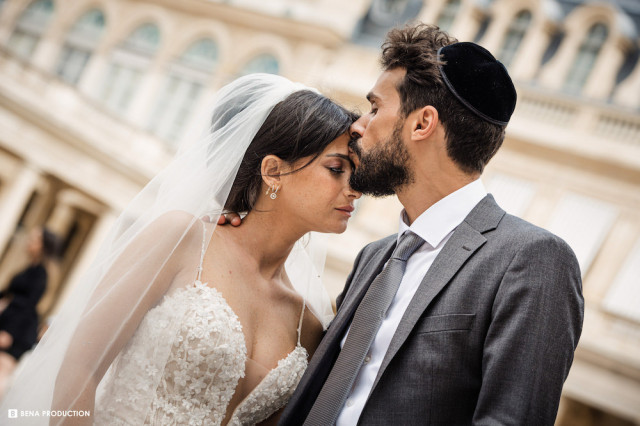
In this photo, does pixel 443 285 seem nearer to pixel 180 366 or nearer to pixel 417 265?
pixel 417 265

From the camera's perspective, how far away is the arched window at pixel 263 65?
1516cm

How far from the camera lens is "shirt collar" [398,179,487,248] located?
2.55 m

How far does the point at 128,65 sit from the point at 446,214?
15.2 metres

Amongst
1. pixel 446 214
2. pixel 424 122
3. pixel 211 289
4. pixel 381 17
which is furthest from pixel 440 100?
pixel 381 17

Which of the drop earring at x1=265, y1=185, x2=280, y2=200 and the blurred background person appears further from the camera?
the blurred background person

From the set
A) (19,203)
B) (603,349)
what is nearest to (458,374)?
(603,349)

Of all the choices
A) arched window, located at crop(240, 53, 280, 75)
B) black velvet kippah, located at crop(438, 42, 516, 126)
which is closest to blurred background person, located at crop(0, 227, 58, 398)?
black velvet kippah, located at crop(438, 42, 516, 126)

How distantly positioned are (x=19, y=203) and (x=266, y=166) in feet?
42.4

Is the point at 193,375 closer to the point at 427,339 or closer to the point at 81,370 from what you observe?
the point at 81,370

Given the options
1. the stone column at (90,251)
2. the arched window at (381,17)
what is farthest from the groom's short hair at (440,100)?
the stone column at (90,251)

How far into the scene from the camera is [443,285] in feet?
7.54

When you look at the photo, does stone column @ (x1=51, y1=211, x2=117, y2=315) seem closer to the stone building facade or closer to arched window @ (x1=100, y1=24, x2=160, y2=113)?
the stone building facade

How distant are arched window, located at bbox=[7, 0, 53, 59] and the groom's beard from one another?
16829 mm

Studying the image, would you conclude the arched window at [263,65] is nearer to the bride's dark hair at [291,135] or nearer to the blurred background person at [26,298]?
the blurred background person at [26,298]
